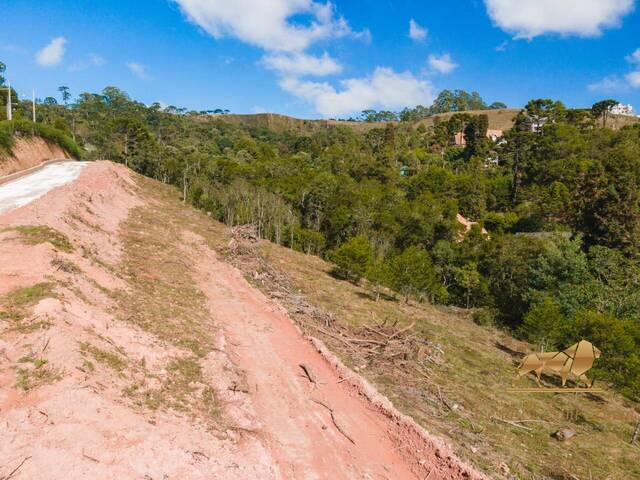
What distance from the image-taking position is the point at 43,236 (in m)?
13.9

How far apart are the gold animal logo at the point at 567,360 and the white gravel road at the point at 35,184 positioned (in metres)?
21.5

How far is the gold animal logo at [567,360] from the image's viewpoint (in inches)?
288

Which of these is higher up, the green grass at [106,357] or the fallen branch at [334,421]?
the green grass at [106,357]

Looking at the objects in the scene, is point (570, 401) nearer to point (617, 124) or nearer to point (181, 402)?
point (181, 402)

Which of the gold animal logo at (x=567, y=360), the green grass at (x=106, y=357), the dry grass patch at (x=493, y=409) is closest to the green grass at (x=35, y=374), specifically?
the green grass at (x=106, y=357)

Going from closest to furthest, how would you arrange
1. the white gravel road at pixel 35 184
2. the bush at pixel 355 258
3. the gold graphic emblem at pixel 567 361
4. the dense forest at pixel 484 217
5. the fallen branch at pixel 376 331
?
the gold graphic emblem at pixel 567 361, the fallen branch at pixel 376 331, the white gravel road at pixel 35 184, the dense forest at pixel 484 217, the bush at pixel 355 258

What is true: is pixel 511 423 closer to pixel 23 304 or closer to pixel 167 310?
pixel 167 310

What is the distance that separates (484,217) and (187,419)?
173 feet

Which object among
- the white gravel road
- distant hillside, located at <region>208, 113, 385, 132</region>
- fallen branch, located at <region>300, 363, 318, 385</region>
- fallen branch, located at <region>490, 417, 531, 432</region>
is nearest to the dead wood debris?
fallen branch, located at <region>300, 363, 318, 385</region>

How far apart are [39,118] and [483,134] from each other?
8781cm

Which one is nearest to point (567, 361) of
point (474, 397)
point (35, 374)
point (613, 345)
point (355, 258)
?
point (474, 397)

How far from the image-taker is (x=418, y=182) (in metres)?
55.9

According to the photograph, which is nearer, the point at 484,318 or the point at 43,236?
the point at 43,236

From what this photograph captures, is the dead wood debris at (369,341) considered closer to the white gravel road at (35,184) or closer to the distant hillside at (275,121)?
the white gravel road at (35,184)
